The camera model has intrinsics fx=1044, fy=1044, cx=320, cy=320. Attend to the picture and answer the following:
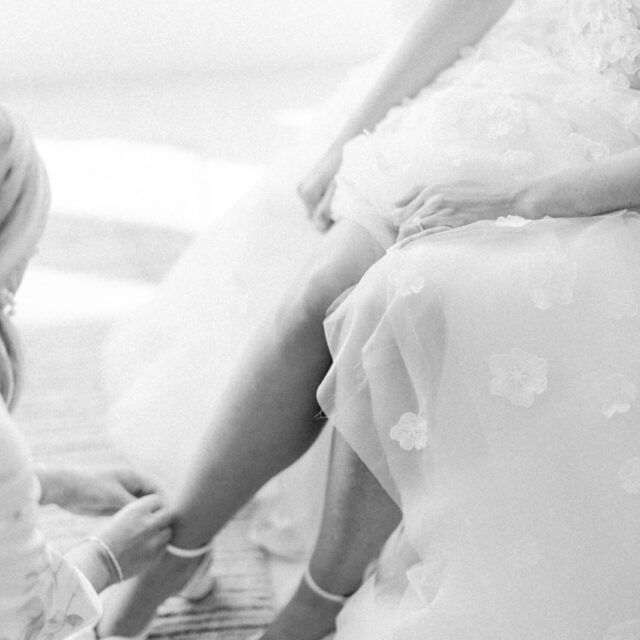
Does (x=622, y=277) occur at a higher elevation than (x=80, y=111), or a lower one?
higher

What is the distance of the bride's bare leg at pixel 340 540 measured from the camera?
1169 mm

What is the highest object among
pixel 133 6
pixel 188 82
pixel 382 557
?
pixel 382 557

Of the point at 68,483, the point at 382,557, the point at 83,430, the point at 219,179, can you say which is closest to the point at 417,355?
the point at 382,557

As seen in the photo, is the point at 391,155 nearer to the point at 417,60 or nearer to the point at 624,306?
the point at 417,60

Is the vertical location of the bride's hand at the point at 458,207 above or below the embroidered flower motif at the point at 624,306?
above

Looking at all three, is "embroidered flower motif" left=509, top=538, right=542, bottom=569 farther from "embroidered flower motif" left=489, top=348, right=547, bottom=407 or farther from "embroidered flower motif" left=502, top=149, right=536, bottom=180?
"embroidered flower motif" left=502, top=149, right=536, bottom=180

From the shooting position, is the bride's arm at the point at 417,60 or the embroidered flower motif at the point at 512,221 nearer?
the embroidered flower motif at the point at 512,221

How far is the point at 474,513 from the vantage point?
104cm

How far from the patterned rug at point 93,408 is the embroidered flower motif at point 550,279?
0.61 metres

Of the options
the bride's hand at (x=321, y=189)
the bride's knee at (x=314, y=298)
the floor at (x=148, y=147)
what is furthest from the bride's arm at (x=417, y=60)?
the floor at (x=148, y=147)

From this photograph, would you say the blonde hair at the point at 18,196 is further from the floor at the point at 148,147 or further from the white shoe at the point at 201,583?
the floor at the point at 148,147

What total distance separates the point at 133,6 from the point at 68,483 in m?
2.11

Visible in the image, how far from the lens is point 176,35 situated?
3115mm

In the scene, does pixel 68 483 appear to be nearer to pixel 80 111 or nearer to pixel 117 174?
pixel 117 174
